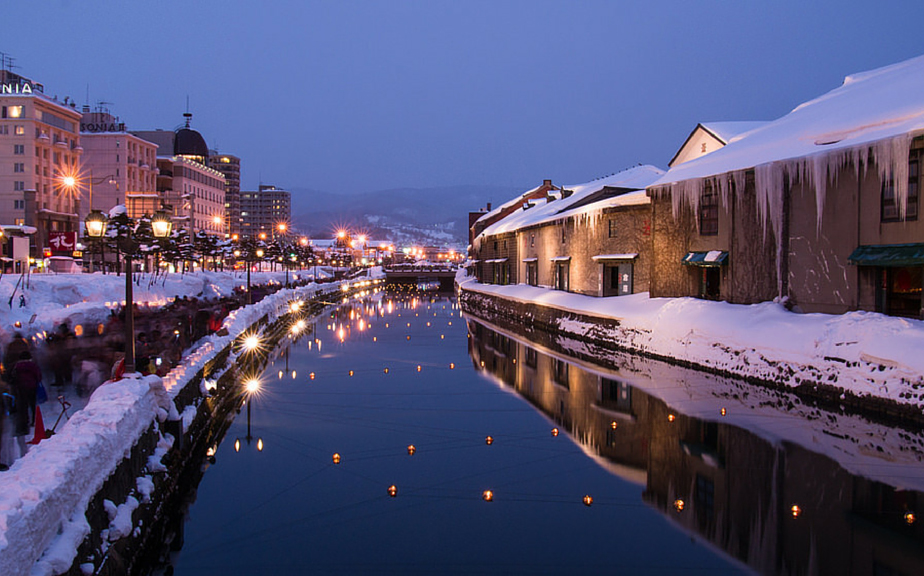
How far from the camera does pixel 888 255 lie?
1856 cm

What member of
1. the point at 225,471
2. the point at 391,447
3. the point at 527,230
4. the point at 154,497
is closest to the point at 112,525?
the point at 154,497

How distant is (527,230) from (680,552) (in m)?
40.2

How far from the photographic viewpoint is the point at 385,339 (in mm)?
32031

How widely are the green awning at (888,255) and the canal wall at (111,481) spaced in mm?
18208

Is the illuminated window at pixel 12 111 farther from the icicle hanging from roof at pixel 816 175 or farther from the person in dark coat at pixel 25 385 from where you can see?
the person in dark coat at pixel 25 385

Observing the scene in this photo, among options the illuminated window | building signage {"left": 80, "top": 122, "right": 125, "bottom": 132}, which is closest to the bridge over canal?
building signage {"left": 80, "top": 122, "right": 125, "bottom": 132}

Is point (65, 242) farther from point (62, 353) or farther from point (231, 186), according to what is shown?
point (231, 186)

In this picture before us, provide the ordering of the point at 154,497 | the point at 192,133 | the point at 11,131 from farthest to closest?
1. the point at 192,133
2. the point at 11,131
3. the point at 154,497

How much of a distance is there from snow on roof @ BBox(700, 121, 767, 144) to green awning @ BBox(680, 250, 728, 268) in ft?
37.6

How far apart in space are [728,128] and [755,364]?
71.8 feet

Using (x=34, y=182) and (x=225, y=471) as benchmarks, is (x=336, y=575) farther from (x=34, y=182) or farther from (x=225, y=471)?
(x=34, y=182)

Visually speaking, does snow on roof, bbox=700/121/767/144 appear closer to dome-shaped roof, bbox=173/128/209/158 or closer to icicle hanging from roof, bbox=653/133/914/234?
icicle hanging from roof, bbox=653/133/914/234

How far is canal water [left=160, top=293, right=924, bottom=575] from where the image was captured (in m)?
8.59

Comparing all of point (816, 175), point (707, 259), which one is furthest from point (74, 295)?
point (816, 175)
